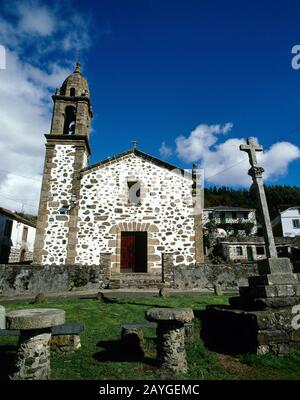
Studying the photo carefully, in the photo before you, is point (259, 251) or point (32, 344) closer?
point (32, 344)

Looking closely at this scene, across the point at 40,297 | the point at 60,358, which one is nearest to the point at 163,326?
the point at 60,358

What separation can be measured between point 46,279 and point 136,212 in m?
6.33

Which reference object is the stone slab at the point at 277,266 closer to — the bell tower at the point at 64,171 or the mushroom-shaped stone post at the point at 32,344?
the mushroom-shaped stone post at the point at 32,344

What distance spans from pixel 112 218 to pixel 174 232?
3798 mm

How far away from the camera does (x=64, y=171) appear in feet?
53.9

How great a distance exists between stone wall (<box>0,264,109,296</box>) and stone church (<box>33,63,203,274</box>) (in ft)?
7.74

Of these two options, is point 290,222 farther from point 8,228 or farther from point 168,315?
point 168,315

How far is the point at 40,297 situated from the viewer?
913cm

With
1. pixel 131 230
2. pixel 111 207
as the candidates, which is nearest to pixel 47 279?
pixel 131 230

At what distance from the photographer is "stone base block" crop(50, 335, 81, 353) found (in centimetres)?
464

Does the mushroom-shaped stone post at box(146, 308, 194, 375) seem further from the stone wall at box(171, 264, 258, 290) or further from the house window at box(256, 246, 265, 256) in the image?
the house window at box(256, 246, 265, 256)

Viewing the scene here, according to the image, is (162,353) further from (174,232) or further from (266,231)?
(174,232)

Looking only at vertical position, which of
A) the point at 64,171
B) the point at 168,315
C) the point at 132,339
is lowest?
the point at 132,339

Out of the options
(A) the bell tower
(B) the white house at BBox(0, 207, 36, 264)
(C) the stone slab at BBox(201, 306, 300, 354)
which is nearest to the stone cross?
(C) the stone slab at BBox(201, 306, 300, 354)
